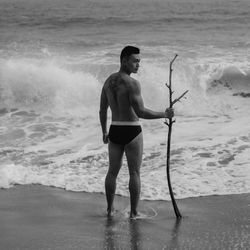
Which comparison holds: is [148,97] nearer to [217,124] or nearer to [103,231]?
[217,124]

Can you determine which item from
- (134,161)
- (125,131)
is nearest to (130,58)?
(125,131)

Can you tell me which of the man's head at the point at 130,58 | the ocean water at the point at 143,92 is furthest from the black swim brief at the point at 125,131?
the ocean water at the point at 143,92

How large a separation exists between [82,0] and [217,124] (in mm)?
32198

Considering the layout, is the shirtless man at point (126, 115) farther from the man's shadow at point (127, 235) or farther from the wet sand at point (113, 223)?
the wet sand at point (113, 223)

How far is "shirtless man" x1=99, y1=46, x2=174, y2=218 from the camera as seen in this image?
4.79 metres

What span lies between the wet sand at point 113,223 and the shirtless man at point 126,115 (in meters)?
0.34

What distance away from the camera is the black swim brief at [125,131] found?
495cm

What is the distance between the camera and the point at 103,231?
4.90 m

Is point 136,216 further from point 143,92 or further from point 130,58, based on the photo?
point 143,92

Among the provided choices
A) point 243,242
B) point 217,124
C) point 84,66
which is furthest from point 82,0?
point 243,242

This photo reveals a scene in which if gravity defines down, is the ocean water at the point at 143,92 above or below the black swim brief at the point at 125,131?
below

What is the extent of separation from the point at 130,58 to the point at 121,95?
32cm

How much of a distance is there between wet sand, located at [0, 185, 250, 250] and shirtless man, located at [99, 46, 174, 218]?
0.34 metres

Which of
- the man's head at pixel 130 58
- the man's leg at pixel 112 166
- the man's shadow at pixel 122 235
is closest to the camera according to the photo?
the man's shadow at pixel 122 235
